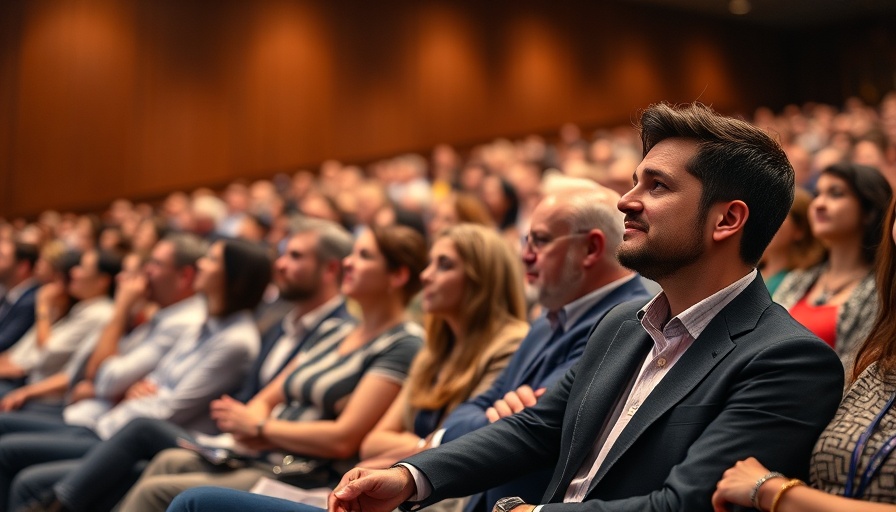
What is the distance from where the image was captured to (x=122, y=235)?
16.1ft

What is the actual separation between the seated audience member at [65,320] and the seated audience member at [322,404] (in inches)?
52.8

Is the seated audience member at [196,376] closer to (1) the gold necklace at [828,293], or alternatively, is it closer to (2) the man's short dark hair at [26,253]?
(1) the gold necklace at [828,293]

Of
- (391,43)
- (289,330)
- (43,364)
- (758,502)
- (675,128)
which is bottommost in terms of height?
(43,364)

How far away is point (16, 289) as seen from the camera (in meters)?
5.00

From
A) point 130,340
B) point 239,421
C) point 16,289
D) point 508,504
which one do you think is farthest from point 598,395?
point 16,289

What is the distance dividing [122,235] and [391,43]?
5.61 metres

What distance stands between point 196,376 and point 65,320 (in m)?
1.44

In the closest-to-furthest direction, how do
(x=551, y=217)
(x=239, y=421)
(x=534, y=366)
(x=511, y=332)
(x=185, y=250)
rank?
(x=534, y=366), (x=551, y=217), (x=511, y=332), (x=239, y=421), (x=185, y=250)

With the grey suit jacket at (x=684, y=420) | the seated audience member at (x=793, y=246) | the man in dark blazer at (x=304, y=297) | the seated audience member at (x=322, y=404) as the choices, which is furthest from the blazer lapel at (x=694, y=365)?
the man in dark blazer at (x=304, y=297)

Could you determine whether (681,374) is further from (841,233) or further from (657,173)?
(841,233)

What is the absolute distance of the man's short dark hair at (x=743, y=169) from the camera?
1.40 metres

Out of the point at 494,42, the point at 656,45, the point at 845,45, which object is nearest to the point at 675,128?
the point at 494,42

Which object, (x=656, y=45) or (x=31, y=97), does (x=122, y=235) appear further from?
(x=656, y=45)

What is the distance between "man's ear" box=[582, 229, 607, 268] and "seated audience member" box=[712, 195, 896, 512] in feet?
2.38
